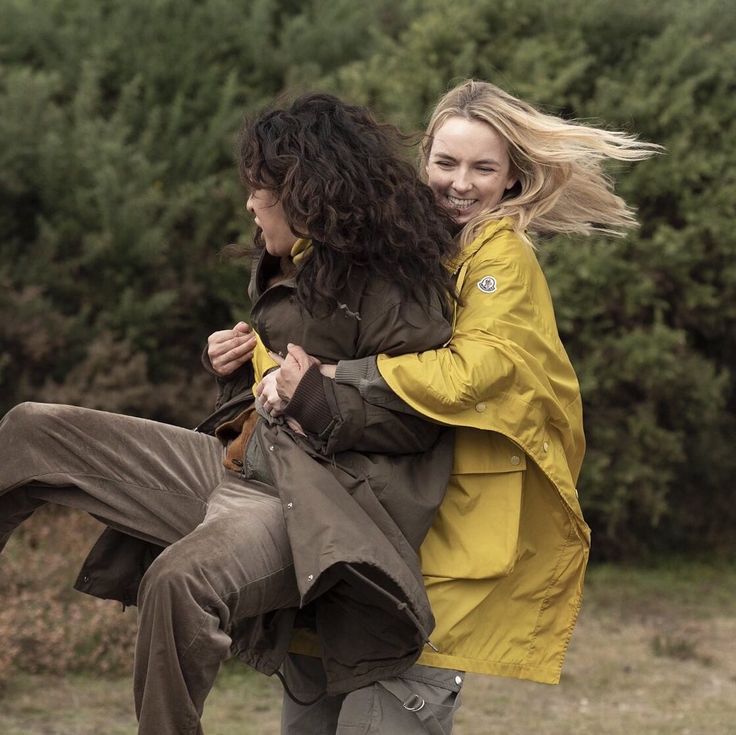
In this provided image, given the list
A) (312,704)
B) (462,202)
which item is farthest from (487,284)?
(312,704)

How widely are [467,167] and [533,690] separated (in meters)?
3.55

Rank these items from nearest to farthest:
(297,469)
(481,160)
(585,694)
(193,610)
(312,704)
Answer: (193,610)
(297,469)
(481,160)
(312,704)
(585,694)

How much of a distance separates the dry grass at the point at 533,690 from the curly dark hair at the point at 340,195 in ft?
10.1

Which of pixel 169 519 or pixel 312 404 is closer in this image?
pixel 312 404

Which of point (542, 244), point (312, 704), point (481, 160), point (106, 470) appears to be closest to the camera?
point (106, 470)

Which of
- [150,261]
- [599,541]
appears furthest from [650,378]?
[150,261]

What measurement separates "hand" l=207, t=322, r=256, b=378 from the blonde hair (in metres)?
0.63

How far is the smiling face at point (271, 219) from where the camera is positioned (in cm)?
339

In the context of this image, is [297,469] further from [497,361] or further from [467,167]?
[467,167]

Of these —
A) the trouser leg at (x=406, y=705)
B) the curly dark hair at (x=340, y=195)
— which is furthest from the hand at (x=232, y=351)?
the trouser leg at (x=406, y=705)

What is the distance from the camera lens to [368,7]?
31.2ft

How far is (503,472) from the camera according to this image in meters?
3.46

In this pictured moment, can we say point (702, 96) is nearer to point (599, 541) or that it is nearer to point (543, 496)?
point (599, 541)

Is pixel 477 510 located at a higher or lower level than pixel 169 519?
higher
